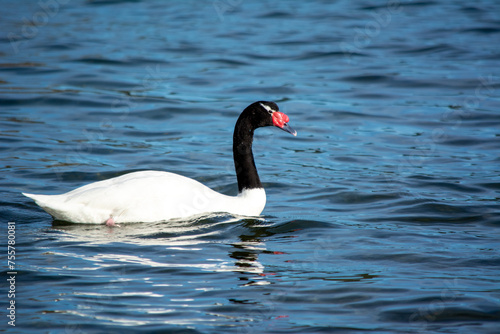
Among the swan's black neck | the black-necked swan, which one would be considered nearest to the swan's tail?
the black-necked swan

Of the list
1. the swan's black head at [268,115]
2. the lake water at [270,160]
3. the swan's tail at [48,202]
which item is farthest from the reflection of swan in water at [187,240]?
the swan's black head at [268,115]

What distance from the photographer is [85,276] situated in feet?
21.0

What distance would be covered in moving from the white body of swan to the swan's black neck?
68cm

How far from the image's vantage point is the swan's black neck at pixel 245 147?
8750mm

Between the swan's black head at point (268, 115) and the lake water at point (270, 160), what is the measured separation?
44.9 inches

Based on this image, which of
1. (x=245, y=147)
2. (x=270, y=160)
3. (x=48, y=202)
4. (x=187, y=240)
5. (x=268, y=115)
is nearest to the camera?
(x=187, y=240)

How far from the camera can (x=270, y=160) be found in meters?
11.6

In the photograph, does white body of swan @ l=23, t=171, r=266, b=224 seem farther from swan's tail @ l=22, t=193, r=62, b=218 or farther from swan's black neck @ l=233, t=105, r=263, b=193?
swan's black neck @ l=233, t=105, r=263, b=193

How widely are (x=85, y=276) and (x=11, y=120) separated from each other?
303 inches

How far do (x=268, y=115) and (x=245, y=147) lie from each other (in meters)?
0.54

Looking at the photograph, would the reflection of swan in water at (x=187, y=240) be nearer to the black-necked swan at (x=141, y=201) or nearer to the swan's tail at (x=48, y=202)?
the black-necked swan at (x=141, y=201)

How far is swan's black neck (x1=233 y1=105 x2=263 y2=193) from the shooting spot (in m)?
8.75

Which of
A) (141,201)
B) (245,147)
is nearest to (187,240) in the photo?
(141,201)

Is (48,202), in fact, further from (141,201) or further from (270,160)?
(270,160)
